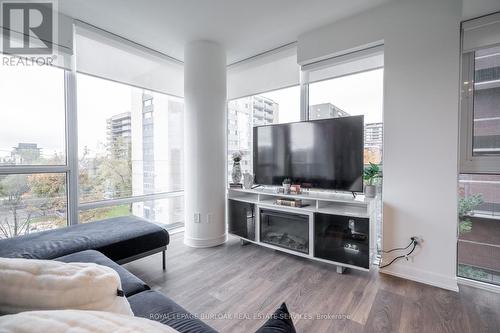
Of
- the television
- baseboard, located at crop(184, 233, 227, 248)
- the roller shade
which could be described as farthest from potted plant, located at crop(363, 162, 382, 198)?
the roller shade

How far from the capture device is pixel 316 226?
233cm

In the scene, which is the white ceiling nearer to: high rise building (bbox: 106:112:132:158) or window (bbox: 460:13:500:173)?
window (bbox: 460:13:500:173)

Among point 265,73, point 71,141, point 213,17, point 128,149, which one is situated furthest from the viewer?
point 265,73

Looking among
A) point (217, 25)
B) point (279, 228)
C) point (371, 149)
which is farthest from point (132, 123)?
point (371, 149)

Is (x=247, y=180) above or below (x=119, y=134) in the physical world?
below

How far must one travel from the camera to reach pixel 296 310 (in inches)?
66.0

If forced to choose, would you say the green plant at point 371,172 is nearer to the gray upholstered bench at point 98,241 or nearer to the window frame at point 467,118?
the window frame at point 467,118

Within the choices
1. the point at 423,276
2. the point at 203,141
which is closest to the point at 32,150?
the point at 203,141

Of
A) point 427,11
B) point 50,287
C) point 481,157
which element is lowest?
point 50,287

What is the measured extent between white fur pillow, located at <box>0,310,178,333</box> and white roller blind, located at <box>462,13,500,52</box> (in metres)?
3.08

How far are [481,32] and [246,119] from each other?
9.05ft

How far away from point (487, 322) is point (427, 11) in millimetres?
2529

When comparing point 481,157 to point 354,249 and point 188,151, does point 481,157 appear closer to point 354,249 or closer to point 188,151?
point 354,249

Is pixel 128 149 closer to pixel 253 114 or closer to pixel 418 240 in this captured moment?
pixel 253 114
